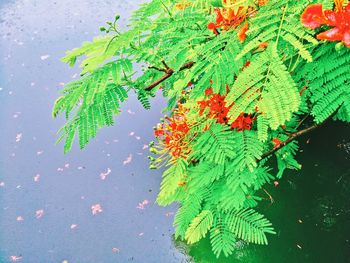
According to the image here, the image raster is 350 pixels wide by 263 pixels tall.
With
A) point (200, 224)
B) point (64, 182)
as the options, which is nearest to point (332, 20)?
point (200, 224)

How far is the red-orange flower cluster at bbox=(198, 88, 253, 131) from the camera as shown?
6.63 feet

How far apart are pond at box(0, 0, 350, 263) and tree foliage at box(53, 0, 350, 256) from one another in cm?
153

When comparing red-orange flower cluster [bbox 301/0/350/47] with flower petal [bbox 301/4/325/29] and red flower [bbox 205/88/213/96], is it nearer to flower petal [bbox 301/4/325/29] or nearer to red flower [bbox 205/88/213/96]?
flower petal [bbox 301/4/325/29]

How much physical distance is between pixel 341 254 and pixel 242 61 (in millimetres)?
2806

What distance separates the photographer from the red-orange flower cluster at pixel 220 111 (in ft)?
6.63

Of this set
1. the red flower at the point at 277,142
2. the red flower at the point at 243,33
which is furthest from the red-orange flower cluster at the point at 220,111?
the red flower at the point at 243,33

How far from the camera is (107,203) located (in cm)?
446

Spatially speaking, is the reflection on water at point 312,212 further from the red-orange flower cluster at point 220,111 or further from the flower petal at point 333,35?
the flower petal at point 333,35

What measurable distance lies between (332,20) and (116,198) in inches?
143

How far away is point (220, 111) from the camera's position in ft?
7.06

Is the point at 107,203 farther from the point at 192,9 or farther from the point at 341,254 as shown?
the point at 192,9

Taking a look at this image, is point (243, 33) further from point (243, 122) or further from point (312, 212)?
point (312, 212)

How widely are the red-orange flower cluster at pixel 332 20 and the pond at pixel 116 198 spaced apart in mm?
2867

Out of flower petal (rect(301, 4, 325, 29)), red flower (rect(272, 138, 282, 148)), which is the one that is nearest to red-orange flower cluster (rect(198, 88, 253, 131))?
red flower (rect(272, 138, 282, 148))
